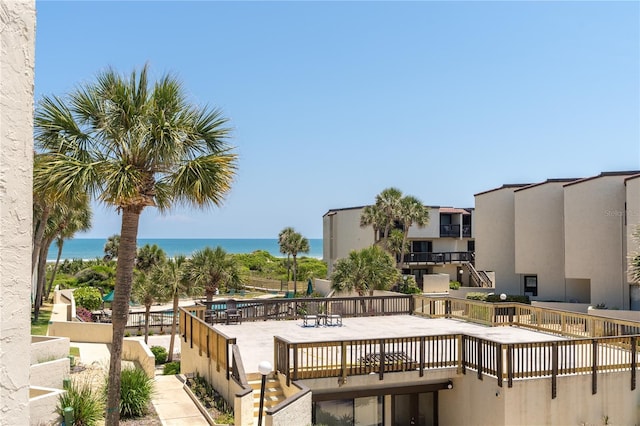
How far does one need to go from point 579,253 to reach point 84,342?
2546cm

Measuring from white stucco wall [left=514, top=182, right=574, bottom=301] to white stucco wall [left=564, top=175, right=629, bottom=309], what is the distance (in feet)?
8.88

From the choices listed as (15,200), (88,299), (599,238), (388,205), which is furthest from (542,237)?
(15,200)

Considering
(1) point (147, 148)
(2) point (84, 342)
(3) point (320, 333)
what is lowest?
(2) point (84, 342)

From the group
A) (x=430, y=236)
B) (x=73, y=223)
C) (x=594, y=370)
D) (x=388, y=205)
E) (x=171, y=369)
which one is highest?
(x=388, y=205)

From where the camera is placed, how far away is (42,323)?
92.0 ft

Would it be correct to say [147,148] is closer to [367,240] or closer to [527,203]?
[527,203]

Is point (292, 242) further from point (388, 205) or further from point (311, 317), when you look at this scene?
point (311, 317)

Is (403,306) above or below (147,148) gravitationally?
below

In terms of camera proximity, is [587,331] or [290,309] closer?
[587,331]

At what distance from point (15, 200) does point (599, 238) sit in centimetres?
3039

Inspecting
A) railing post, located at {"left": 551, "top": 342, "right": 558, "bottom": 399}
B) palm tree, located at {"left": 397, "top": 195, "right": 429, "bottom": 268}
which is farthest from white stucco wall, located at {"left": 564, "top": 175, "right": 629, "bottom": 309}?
railing post, located at {"left": 551, "top": 342, "right": 558, "bottom": 399}

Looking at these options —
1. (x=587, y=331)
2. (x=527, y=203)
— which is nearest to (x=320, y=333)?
(x=587, y=331)

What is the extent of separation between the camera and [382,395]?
13.7 metres

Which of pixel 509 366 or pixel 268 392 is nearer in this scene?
pixel 268 392
